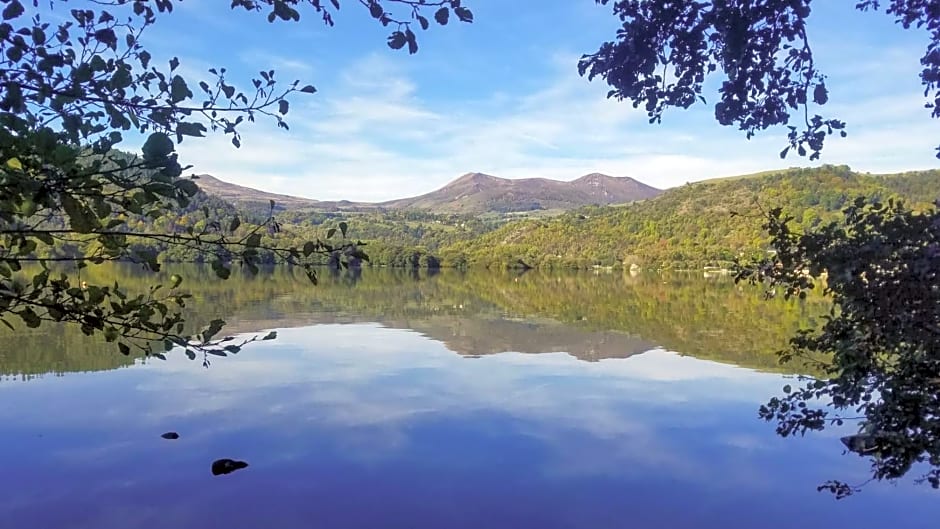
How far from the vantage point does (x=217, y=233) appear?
7.79ft

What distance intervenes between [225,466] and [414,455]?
10.7 feet

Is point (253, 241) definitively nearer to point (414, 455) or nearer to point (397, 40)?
point (397, 40)

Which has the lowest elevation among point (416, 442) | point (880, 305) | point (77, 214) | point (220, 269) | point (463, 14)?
point (416, 442)

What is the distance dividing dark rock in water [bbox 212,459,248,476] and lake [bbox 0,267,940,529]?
0.16m

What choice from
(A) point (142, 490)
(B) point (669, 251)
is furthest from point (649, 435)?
(B) point (669, 251)

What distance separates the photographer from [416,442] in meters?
12.5

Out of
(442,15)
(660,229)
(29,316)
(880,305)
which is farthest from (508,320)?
(660,229)

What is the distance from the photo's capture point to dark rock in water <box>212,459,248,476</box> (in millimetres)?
10891

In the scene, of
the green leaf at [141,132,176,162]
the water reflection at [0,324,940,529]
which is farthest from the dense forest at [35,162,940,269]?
the green leaf at [141,132,176,162]

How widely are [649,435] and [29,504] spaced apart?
10823 mm

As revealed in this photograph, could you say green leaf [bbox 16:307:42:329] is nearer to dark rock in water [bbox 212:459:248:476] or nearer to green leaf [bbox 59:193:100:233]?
green leaf [bbox 59:193:100:233]

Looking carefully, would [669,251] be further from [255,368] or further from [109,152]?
[109,152]

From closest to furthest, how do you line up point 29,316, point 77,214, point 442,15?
point 77,214 → point 29,316 → point 442,15

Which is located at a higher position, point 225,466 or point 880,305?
point 880,305
